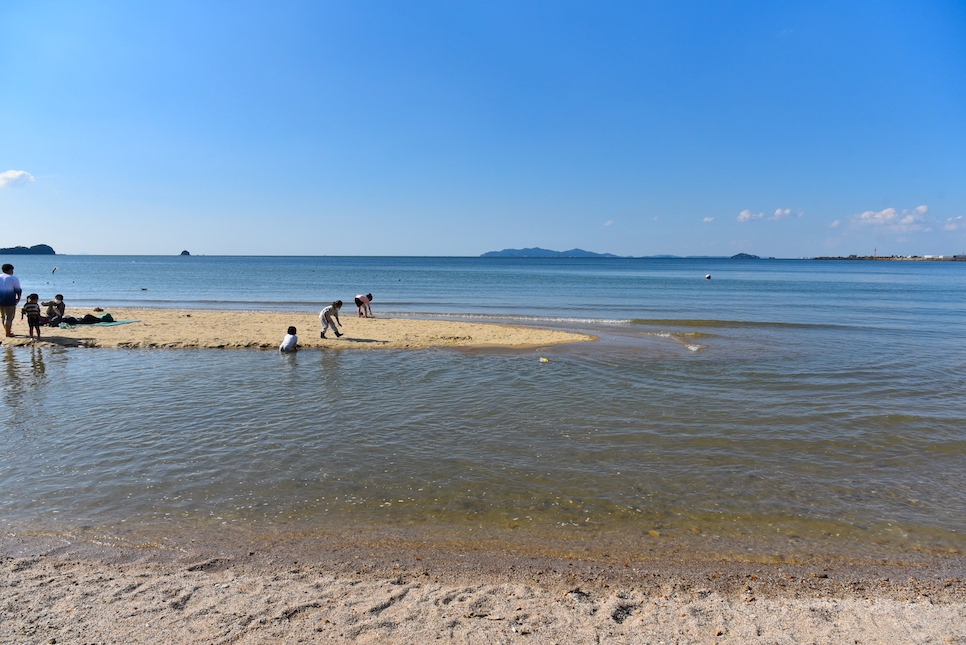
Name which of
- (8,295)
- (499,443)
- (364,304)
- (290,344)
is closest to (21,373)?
(8,295)

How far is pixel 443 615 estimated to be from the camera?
426 cm

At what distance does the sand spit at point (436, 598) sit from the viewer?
403cm

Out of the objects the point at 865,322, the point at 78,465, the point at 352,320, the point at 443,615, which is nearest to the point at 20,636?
the point at 443,615

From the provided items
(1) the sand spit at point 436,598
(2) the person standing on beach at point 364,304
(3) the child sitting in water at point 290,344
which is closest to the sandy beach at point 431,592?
(1) the sand spit at point 436,598

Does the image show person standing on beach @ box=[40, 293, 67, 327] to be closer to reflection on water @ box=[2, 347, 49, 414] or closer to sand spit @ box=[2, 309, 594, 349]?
sand spit @ box=[2, 309, 594, 349]

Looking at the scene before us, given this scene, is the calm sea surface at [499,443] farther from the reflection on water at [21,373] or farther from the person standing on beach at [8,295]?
the person standing on beach at [8,295]

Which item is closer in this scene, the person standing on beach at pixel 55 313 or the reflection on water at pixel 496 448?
the reflection on water at pixel 496 448

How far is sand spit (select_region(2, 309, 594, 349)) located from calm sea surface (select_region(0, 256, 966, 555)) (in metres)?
1.31

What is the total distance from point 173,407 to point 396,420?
4514mm

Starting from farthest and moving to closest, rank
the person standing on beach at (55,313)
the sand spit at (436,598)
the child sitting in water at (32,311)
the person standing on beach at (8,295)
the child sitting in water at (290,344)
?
the person standing on beach at (55,313)
the child sitting in water at (32,311)
the person standing on beach at (8,295)
the child sitting in water at (290,344)
the sand spit at (436,598)

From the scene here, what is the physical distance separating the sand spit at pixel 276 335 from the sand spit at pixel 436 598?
1287 centimetres

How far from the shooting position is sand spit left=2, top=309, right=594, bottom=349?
704 inches

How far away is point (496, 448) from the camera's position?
8.40 metres

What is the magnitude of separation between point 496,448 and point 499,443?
235 mm
